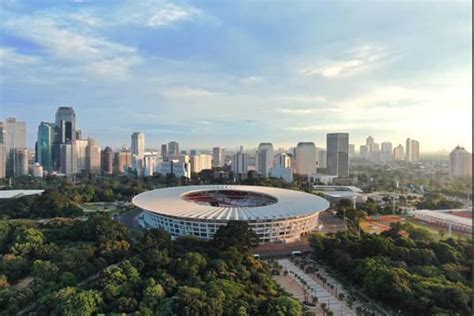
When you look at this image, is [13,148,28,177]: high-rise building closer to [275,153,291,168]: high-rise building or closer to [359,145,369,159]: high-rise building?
[275,153,291,168]: high-rise building

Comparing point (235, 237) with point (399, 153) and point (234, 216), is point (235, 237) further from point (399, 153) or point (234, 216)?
point (399, 153)

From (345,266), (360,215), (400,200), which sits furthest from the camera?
(400,200)

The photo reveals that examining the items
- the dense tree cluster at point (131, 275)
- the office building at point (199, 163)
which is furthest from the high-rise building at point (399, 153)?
the dense tree cluster at point (131, 275)

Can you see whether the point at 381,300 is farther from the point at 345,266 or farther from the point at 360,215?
the point at 360,215

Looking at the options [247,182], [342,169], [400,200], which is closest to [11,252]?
[247,182]

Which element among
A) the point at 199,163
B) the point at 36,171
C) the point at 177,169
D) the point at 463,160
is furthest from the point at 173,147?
the point at 463,160
